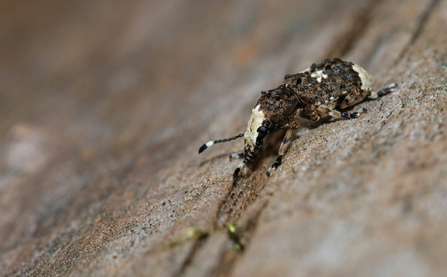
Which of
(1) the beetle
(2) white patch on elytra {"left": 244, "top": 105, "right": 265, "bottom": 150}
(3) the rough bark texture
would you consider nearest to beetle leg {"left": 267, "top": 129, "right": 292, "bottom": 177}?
(1) the beetle

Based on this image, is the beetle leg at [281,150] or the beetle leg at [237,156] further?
the beetle leg at [237,156]

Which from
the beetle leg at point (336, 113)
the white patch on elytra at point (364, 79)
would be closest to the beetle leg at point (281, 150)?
the beetle leg at point (336, 113)

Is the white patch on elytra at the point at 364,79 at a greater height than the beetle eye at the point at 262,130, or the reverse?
the beetle eye at the point at 262,130

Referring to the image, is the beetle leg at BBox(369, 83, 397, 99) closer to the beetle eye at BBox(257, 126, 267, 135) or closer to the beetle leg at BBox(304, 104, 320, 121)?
the beetle leg at BBox(304, 104, 320, 121)

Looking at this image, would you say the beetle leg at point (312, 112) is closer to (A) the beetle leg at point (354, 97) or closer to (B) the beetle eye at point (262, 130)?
(A) the beetle leg at point (354, 97)

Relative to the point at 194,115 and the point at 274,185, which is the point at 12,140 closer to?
the point at 194,115

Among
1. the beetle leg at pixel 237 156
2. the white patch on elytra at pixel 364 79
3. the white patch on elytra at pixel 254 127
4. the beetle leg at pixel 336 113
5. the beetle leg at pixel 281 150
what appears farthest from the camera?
the white patch on elytra at pixel 364 79
